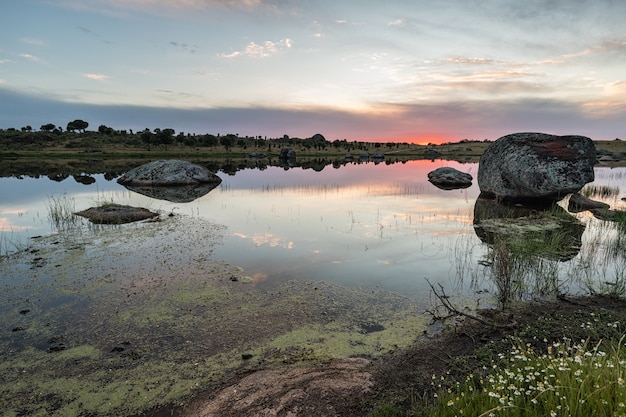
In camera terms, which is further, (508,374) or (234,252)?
(234,252)

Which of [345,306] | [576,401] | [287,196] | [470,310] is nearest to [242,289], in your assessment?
[345,306]

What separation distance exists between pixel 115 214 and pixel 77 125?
426ft

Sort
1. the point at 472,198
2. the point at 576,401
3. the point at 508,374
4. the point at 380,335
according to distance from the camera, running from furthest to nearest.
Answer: the point at 472,198 < the point at 380,335 < the point at 508,374 < the point at 576,401

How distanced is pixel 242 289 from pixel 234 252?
3.11 m

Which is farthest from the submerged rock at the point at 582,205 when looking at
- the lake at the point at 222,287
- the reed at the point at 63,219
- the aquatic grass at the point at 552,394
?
the reed at the point at 63,219

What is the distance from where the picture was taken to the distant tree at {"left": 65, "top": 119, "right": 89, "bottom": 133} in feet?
392

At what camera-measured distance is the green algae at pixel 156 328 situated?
5102mm

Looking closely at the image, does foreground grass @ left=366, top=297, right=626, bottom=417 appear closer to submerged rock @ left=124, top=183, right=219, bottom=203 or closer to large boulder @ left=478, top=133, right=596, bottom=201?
large boulder @ left=478, top=133, right=596, bottom=201

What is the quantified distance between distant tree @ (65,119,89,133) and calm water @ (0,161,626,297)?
111034mm

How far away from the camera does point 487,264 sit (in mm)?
10250

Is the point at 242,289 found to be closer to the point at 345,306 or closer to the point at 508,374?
the point at 345,306

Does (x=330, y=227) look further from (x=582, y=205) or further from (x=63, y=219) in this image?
(x=582, y=205)

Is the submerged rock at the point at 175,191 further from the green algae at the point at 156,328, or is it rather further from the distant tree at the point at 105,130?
the distant tree at the point at 105,130

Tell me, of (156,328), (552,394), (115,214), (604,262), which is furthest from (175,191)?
(552,394)
